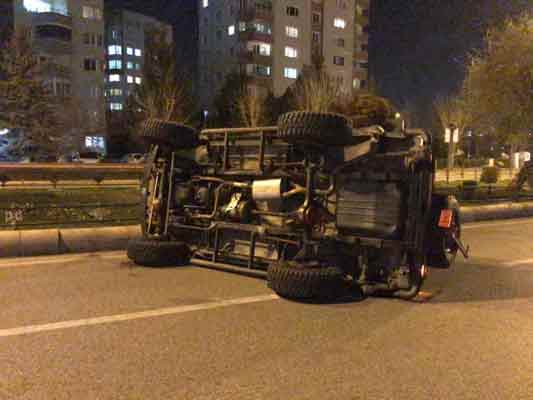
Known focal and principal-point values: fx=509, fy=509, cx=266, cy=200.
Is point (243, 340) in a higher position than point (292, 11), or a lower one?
lower

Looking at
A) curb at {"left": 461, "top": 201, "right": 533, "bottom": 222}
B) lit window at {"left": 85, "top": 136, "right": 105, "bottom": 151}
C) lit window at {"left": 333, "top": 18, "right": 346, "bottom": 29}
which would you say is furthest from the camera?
lit window at {"left": 333, "top": 18, "right": 346, "bottom": 29}

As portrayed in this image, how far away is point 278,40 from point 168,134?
2359 inches

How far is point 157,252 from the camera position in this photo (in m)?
7.56

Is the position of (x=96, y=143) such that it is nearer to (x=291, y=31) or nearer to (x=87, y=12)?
(x=87, y=12)

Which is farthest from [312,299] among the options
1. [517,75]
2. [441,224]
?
[517,75]

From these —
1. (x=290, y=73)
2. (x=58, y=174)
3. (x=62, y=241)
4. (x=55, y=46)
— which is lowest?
(x=62, y=241)

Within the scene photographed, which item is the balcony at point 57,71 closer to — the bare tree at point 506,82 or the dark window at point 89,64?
the dark window at point 89,64

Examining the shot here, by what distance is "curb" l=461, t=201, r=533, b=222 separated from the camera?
14.5 m

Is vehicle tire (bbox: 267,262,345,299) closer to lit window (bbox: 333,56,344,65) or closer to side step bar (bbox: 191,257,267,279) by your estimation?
side step bar (bbox: 191,257,267,279)

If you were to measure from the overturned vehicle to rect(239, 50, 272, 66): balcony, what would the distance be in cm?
5644

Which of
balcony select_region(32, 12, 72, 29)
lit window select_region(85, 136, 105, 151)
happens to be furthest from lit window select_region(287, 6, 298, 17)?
lit window select_region(85, 136, 105, 151)

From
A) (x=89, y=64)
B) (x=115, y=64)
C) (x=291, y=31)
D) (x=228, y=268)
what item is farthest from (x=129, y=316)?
(x=115, y=64)

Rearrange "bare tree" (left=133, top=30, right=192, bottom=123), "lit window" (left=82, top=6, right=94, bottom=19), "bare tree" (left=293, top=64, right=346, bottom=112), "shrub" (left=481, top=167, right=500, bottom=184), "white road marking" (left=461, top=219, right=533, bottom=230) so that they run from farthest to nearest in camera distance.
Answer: "lit window" (left=82, top=6, right=94, bottom=19) < "bare tree" (left=293, top=64, right=346, bottom=112) < "bare tree" (left=133, top=30, right=192, bottom=123) < "shrub" (left=481, top=167, right=500, bottom=184) < "white road marking" (left=461, top=219, right=533, bottom=230)

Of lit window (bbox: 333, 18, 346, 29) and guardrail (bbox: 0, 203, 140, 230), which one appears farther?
lit window (bbox: 333, 18, 346, 29)
